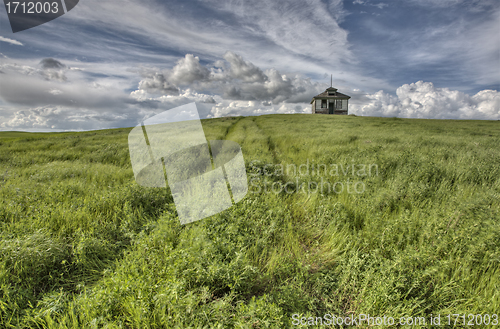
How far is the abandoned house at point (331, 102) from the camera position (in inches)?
2222

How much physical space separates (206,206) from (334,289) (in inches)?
97.1

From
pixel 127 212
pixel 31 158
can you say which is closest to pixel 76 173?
pixel 127 212

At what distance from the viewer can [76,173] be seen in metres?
5.96
